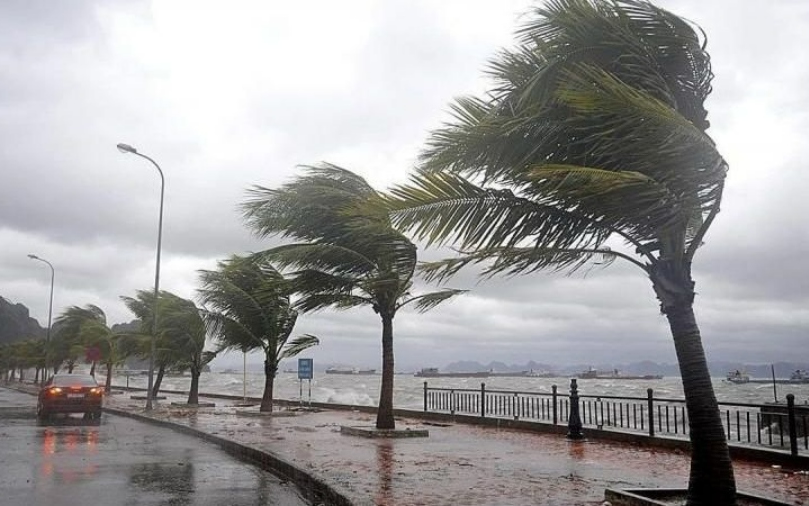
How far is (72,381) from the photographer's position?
24938 millimetres

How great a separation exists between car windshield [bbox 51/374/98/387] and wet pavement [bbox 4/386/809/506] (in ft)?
28.2

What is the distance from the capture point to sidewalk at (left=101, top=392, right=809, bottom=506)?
8.78 meters

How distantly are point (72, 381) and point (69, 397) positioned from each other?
3.13ft

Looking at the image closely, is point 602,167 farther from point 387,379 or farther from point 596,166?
point 387,379

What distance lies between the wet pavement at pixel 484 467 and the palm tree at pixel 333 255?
2.70 m

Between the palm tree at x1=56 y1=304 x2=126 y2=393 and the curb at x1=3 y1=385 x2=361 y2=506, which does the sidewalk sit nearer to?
the curb at x1=3 y1=385 x2=361 y2=506

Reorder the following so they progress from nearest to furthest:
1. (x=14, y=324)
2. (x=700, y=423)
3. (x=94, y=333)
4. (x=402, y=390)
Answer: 1. (x=700, y=423)
2. (x=94, y=333)
3. (x=402, y=390)
4. (x=14, y=324)

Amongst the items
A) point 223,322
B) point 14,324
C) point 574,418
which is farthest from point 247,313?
point 14,324

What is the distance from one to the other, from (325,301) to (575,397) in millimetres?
6094

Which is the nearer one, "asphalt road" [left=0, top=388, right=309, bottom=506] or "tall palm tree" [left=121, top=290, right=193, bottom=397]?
"asphalt road" [left=0, top=388, right=309, bottom=506]

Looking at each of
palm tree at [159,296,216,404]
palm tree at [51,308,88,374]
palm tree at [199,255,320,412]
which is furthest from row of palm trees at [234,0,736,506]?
palm tree at [51,308,88,374]

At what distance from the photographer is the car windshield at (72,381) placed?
80.6 ft

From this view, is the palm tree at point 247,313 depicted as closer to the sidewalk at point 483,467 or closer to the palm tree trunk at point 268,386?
the palm tree trunk at point 268,386

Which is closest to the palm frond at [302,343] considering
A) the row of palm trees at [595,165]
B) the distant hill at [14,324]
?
the row of palm trees at [595,165]
